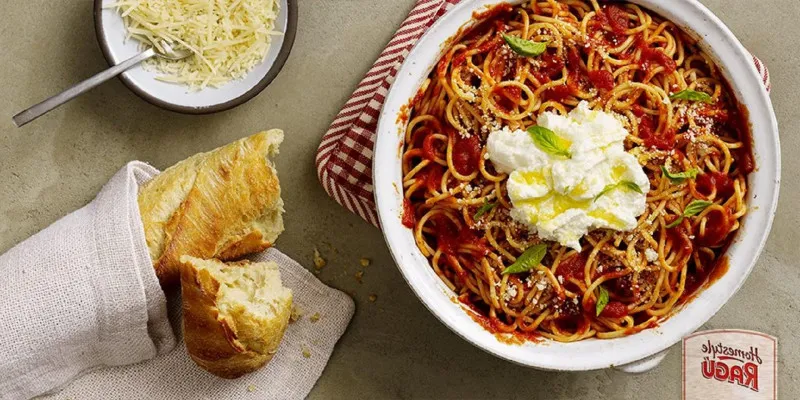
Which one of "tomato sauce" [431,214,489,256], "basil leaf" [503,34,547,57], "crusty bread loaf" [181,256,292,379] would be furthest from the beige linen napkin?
"basil leaf" [503,34,547,57]

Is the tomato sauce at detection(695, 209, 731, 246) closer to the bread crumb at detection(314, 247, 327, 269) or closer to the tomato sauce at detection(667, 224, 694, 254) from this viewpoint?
the tomato sauce at detection(667, 224, 694, 254)

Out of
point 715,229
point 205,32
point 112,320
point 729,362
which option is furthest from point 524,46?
point 112,320

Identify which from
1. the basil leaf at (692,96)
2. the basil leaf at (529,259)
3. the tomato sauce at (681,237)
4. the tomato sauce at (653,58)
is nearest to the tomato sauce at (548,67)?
the tomato sauce at (653,58)

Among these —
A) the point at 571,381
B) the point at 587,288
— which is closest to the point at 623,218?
the point at 587,288

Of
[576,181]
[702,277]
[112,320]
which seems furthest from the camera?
[112,320]

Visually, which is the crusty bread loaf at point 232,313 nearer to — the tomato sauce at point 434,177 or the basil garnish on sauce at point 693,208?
the tomato sauce at point 434,177

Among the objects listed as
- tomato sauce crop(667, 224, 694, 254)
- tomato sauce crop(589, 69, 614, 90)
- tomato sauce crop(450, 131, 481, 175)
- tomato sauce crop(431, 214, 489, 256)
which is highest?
tomato sauce crop(589, 69, 614, 90)

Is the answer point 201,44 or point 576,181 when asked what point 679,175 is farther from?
point 201,44
